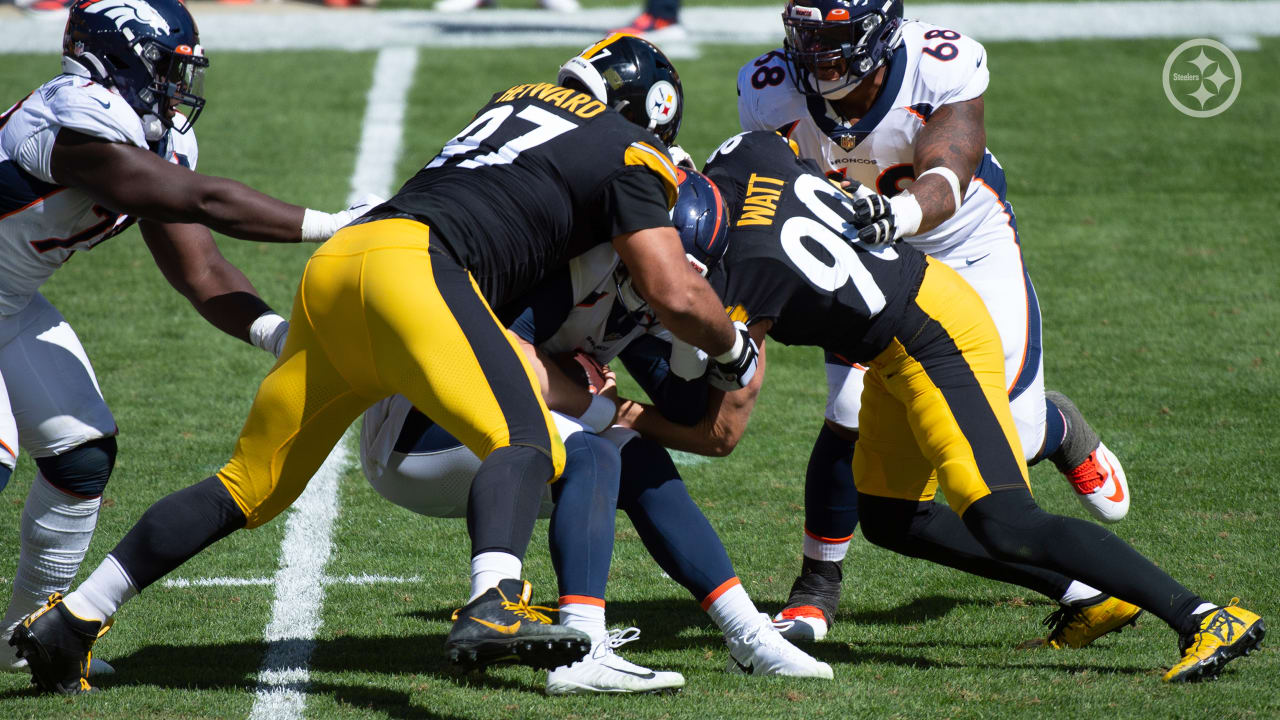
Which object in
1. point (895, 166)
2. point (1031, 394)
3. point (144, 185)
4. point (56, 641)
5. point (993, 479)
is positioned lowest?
point (56, 641)

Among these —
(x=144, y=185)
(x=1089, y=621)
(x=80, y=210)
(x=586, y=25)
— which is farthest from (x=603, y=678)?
(x=586, y=25)

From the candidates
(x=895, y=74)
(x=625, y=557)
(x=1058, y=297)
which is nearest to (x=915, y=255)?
(x=895, y=74)

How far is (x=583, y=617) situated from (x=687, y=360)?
633 mm

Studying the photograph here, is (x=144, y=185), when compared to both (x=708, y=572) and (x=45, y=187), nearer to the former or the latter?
(x=45, y=187)

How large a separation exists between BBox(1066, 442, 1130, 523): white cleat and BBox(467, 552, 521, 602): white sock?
202 cm

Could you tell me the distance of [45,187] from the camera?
3.39 m

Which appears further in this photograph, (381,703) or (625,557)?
(625,557)

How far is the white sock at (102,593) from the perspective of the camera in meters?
3.13

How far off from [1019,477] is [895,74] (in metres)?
1.36

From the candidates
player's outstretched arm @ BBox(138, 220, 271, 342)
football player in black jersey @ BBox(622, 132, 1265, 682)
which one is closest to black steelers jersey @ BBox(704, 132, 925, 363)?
football player in black jersey @ BBox(622, 132, 1265, 682)

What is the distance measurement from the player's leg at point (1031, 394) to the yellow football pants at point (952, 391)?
1.17ft

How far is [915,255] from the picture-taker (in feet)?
11.6

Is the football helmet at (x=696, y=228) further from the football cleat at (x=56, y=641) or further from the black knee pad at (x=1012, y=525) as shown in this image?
the football cleat at (x=56, y=641)

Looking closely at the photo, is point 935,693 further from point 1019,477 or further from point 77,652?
point 77,652
